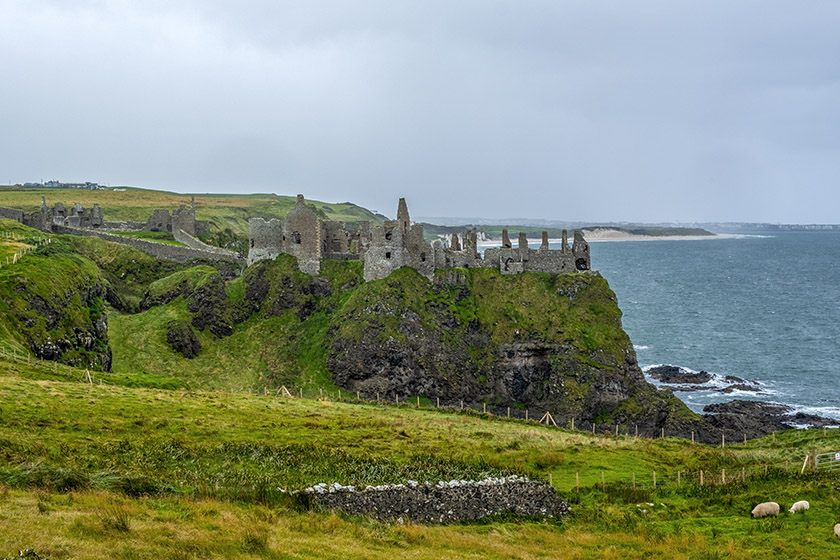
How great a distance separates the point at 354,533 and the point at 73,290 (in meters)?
43.8

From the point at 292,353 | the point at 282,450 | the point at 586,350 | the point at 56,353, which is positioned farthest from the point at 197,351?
the point at 282,450

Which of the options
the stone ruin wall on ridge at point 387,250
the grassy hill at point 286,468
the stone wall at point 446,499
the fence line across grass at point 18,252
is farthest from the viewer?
the stone ruin wall on ridge at point 387,250

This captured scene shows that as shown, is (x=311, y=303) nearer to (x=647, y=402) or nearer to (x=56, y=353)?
(x=56, y=353)

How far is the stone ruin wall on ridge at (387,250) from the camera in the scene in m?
75.6

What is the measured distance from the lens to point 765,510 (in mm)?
26672

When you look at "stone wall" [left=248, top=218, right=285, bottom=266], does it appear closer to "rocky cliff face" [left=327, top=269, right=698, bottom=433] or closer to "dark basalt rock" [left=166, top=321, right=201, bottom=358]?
"rocky cliff face" [left=327, top=269, right=698, bottom=433]

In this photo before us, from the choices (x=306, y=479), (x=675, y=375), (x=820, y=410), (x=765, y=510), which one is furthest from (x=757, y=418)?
(x=306, y=479)

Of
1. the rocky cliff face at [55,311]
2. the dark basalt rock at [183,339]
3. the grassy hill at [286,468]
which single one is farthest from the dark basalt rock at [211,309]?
the rocky cliff face at [55,311]

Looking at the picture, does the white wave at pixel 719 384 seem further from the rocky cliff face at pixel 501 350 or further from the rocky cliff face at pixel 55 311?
the rocky cliff face at pixel 55 311

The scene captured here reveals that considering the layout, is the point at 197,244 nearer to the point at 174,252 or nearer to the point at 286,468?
the point at 174,252

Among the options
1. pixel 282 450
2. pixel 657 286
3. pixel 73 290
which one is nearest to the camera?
pixel 282 450

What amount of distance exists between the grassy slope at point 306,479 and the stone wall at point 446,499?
1.08 m

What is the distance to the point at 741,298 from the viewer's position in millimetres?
168000

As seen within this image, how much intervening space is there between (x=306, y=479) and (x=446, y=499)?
18.1ft
